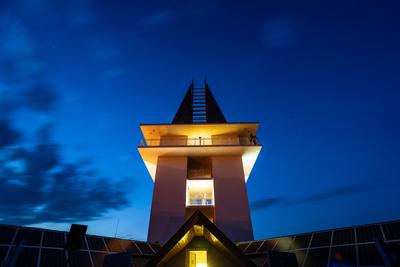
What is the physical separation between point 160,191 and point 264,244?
1123cm

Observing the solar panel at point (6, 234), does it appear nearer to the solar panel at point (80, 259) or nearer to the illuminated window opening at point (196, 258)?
the solar panel at point (80, 259)

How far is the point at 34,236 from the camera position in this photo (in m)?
8.44

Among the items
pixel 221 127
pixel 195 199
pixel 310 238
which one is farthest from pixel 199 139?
pixel 310 238

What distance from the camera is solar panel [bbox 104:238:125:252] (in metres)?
10.0

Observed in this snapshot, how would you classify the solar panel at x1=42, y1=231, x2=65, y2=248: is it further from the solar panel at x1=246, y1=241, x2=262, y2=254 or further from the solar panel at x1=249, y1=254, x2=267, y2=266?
the solar panel at x1=246, y1=241, x2=262, y2=254

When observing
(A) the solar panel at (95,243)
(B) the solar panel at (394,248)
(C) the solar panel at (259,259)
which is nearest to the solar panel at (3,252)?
(A) the solar panel at (95,243)

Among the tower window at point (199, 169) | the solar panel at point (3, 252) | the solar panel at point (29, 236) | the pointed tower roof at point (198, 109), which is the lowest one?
the solar panel at point (3, 252)

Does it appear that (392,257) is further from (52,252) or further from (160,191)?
(160,191)

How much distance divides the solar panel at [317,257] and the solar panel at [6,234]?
459 inches

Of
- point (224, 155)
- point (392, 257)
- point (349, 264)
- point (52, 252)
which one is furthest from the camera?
point (224, 155)

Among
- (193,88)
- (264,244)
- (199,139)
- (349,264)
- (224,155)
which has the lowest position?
(349,264)

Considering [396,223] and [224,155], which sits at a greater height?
[224,155]

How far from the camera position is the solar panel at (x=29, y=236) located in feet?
26.6

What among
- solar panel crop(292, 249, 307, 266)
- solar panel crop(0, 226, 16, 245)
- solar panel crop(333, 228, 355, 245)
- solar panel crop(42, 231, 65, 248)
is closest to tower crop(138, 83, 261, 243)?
solar panel crop(292, 249, 307, 266)
